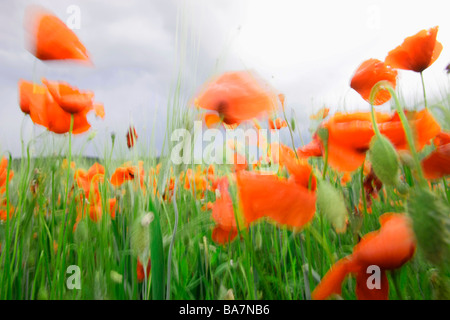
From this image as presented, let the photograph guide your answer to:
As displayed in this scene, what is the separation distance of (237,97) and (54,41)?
321 mm

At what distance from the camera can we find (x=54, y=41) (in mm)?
538

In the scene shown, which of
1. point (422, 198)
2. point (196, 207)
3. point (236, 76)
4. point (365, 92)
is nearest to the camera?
point (422, 198)

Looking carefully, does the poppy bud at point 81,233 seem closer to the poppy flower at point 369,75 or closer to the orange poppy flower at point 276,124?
the orange poppy flower at point 276,124

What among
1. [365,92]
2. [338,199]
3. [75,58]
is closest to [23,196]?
[75,58]

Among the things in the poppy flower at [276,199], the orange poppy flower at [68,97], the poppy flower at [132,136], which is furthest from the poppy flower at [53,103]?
the poppy flower at [276,199]

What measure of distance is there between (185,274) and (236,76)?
0.31 metres

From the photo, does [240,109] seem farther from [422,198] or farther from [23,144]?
[23,144]

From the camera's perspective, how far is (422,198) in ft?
0.94

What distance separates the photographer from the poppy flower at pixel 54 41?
0.52m

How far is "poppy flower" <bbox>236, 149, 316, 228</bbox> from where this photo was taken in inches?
13.4

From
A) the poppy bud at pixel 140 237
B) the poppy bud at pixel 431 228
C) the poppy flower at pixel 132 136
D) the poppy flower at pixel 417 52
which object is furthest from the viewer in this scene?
the poppy flower at pixel 417 52

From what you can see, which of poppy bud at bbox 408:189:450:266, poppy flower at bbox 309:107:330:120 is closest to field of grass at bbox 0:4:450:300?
poppy bud at bbox 408:189:450:266

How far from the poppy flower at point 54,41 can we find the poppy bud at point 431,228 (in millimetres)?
522

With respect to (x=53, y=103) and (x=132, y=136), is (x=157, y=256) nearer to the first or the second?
(x=132, y=136)
